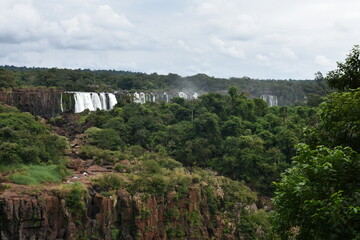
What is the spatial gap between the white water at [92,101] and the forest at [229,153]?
114 centimetres

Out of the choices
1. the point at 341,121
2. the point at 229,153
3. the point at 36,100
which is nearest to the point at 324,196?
the point at 341,121

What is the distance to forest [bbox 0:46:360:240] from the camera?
21.6ft

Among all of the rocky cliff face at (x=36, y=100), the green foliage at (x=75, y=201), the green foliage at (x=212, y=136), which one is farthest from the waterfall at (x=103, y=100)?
the green foliage at (x=75, y=201)

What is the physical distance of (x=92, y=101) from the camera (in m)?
40.8

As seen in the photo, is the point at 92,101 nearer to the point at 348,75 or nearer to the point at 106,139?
the point at 106,139

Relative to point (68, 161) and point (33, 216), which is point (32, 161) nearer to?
point (68, 161)

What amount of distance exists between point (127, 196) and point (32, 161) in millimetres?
6140

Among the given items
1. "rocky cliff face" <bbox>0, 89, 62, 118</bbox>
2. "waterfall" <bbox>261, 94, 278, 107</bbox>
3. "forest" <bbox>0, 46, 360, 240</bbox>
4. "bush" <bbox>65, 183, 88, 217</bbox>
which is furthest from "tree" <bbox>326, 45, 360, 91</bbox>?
"waterfall" <bbox>261, 94, 278, 107</bbox>

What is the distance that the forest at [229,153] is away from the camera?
657 centimetres

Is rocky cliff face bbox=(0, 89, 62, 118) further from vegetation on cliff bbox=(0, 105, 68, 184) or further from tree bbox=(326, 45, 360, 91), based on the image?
tree bbox=(326, 45, 360, 91)

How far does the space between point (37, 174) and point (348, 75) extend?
17.1 metres

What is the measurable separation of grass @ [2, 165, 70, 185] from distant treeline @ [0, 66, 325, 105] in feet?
60.7

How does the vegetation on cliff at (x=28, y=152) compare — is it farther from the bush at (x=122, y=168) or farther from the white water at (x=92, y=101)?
the white water at (x=92, y=101)

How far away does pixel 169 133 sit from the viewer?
35.4 meters
